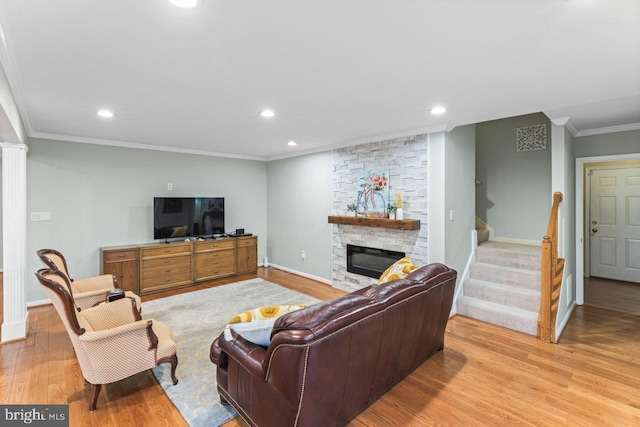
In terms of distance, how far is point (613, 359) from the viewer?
9.52 feet

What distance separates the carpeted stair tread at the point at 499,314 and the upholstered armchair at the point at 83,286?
3.88 m

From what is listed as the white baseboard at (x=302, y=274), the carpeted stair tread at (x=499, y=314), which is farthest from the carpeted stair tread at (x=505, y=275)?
the white baseboard at (x=302, y=274)

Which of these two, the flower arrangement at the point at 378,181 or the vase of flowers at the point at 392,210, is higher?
the flower arrangement at the point at 378,181

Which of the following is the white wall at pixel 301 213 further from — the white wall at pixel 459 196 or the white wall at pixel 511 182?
the white wall at pixel 511 182

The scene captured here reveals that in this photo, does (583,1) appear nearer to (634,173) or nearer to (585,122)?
(585,122)

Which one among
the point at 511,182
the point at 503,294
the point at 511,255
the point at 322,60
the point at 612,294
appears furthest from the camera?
the point at 511,182

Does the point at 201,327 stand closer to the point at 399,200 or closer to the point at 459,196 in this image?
the point at 399,200

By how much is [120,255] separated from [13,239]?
145 cm

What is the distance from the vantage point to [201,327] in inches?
142

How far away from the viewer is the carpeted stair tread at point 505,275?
3.87 meters

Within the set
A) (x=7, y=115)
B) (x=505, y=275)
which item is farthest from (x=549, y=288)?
(x=7, y=115)

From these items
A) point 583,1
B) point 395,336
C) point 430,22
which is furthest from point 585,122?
point 395,336

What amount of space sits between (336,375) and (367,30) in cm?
193

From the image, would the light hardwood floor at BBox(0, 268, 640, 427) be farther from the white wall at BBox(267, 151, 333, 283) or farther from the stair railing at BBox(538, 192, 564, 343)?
the white wall at BBox(267, 151, 333, 283)
